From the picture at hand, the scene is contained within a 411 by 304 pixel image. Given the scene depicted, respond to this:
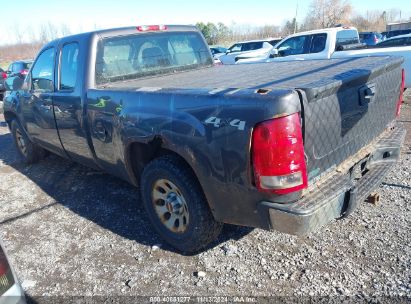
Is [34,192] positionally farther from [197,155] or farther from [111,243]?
[197,155]

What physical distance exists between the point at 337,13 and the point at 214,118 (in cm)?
5073

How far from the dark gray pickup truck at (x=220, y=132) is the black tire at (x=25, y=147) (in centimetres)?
165

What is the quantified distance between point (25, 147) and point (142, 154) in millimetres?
3558

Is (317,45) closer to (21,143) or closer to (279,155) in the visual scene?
(21,143)

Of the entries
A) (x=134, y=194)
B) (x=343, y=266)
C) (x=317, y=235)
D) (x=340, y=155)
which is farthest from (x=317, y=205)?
(x=134, y=194)

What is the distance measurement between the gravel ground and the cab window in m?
1.54

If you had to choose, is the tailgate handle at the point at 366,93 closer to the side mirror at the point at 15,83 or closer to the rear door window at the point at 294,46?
the side mirror at the point at 15,83

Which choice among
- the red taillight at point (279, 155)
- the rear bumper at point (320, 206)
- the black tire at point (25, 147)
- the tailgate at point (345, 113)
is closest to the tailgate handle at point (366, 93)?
the tailgate at point (345, 113)

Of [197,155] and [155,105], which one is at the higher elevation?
[155,105]

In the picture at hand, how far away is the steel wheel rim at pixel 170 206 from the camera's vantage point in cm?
319

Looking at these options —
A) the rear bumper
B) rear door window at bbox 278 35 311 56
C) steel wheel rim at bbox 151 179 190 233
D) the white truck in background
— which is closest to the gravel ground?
steel wheel rim at bbox 151 179 190 233

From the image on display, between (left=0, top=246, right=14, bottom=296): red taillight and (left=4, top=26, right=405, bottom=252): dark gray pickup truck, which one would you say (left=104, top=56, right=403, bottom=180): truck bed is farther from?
(left=0, top=246, right=14, bottom=296): red taillight

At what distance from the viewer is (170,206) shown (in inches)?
130

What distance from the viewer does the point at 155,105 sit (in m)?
2.99
